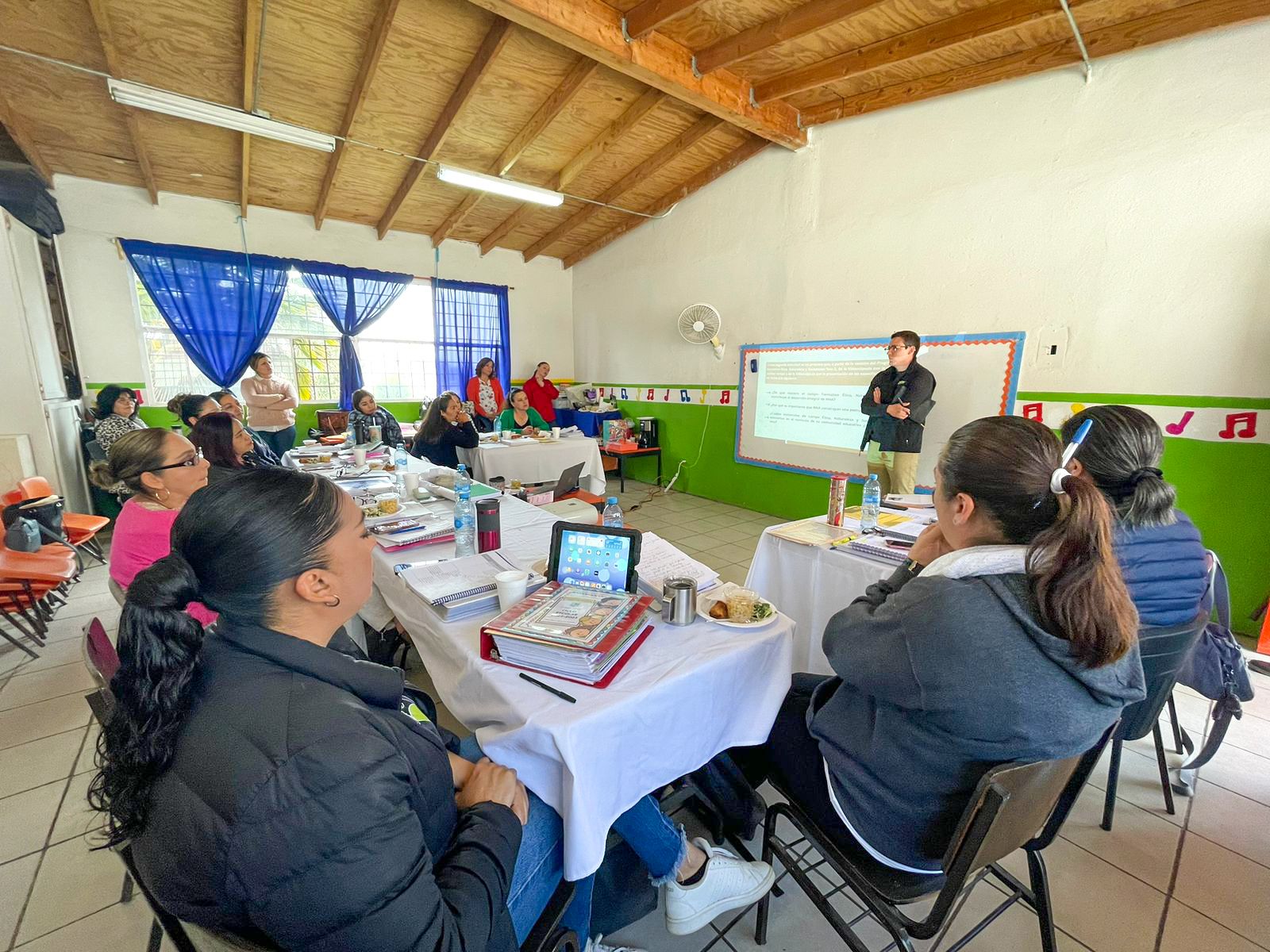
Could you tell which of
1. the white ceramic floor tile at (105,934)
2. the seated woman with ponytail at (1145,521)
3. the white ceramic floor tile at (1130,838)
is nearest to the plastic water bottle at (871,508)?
the seated woman with ponytail at (1145,521)

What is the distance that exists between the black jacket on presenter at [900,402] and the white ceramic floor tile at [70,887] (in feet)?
13.7

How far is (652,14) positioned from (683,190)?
95.3 inches

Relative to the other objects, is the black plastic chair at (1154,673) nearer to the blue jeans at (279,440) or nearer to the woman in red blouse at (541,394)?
the woman in red blouse at (541,394)

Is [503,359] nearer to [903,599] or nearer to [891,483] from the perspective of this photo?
[891,483]

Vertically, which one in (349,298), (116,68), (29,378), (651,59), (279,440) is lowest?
(279,440)

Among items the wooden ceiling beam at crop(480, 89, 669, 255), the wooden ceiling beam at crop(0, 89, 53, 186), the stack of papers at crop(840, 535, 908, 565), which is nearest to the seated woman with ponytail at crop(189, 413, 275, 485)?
the stack of papers at crop(840, 535, 908, 565)

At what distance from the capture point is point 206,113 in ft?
10.7

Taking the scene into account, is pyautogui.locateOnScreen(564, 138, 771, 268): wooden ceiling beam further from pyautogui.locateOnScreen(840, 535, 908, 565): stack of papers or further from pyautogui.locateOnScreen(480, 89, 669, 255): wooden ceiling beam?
pyautogui.locateOnScreen(840, 535, 908, 565): stack of papers

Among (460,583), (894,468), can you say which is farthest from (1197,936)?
(894,468)

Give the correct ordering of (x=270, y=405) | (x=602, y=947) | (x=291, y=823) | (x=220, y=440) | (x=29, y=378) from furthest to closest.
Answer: (x=270, y=405) → (x=29, y=378) → (x=220, y=440) → (x=602, y=947) → (x=291, y=823)

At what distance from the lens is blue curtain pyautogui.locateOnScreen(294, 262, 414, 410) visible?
586cm

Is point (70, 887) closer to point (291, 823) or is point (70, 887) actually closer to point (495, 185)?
point (291, 823)

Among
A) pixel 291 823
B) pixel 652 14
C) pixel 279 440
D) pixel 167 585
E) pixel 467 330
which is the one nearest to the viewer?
pixel 291 823

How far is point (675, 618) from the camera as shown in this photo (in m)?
1.25
